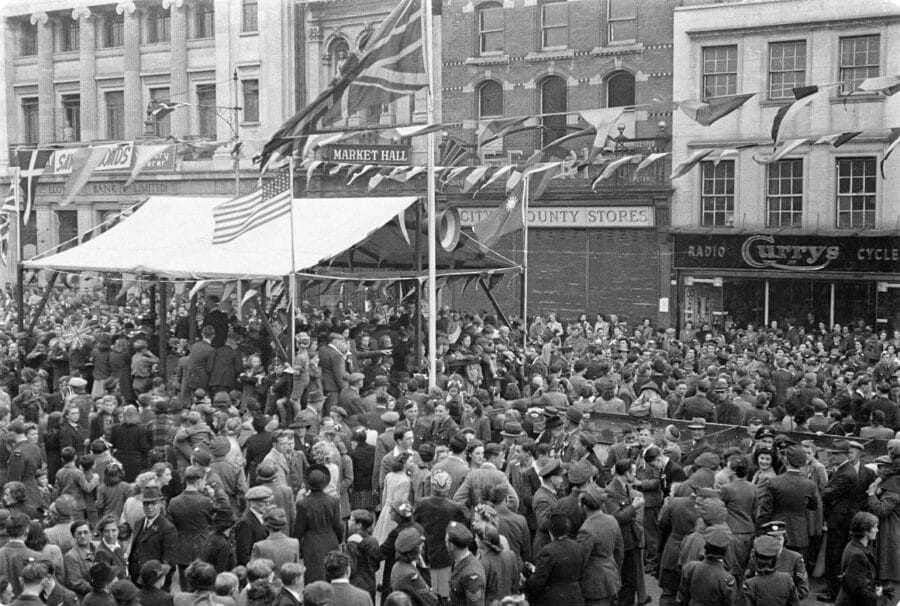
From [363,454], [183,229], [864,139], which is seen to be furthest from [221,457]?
[864,139]

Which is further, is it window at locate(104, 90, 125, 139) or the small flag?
window at locate(104, 90, 125, 139)

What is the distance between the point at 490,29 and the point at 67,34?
19410 mm

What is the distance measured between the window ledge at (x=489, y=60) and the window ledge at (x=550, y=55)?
2.54 ft

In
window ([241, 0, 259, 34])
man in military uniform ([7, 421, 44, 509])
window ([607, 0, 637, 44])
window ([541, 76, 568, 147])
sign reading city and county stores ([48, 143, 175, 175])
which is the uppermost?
window ([241, 0, 259, 34])

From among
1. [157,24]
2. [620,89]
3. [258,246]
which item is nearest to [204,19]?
[157,24]

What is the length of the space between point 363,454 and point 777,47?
22.3 meters

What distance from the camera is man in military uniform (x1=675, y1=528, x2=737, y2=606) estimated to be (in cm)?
823

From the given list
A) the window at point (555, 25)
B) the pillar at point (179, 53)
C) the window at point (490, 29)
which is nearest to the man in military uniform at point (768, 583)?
the window at point (555, 25)

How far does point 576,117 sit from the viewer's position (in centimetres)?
3388

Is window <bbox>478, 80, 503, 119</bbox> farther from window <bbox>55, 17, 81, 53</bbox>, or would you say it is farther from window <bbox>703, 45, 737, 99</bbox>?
window <bbox>55, 17, 81, 53</bbox>

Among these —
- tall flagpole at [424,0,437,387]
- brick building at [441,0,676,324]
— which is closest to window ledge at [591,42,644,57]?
brick building at [441,0,676,324]

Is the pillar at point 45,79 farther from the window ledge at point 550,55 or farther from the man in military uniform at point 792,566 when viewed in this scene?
the man in military uniform at point 792,566

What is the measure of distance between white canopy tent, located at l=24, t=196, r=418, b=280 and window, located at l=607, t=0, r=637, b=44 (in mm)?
14393

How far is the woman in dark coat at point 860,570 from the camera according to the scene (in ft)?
29.1
